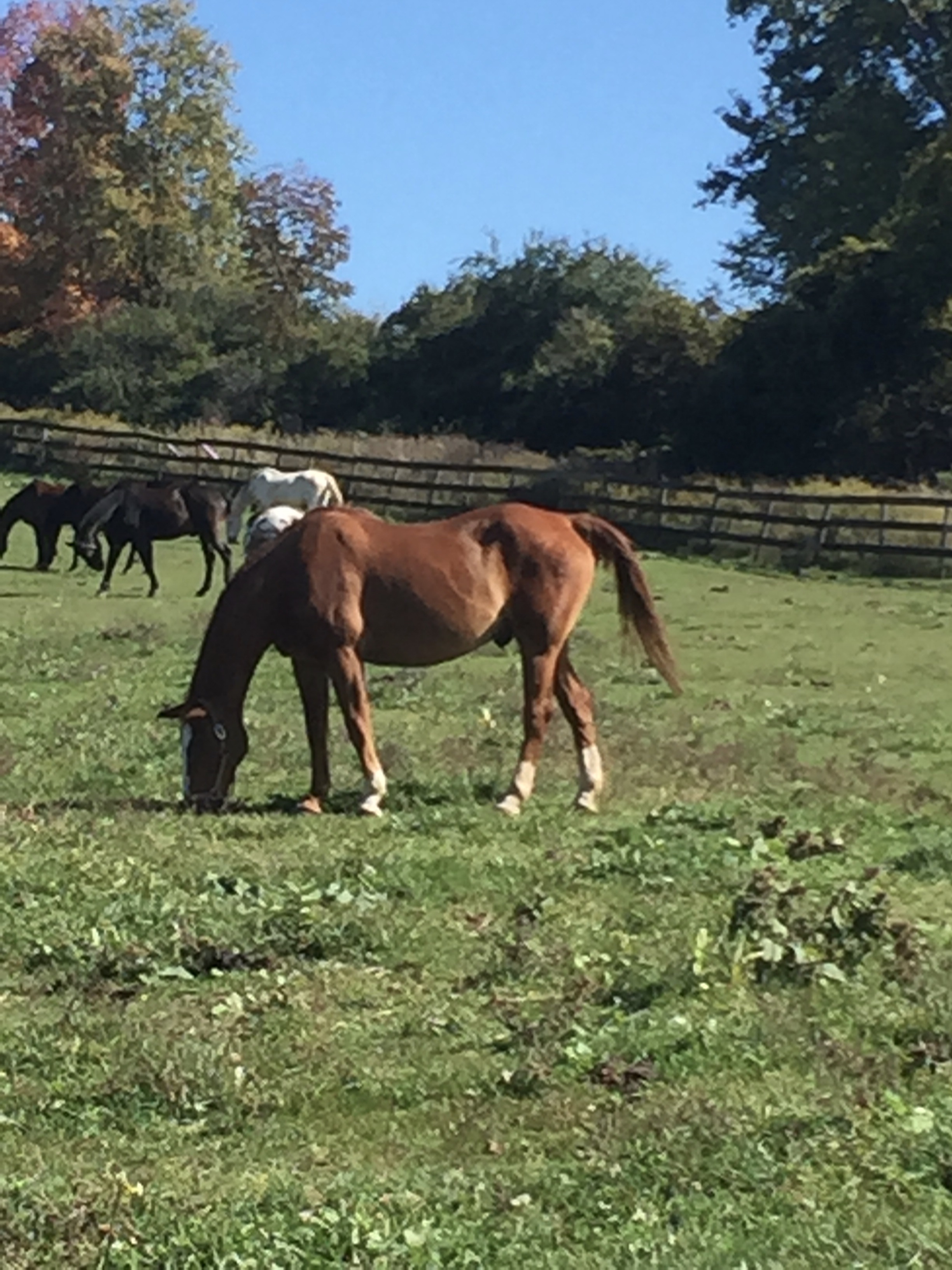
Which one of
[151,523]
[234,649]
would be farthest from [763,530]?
[234,649]

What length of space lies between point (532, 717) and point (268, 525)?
39.6ft

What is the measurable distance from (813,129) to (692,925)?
5782cm

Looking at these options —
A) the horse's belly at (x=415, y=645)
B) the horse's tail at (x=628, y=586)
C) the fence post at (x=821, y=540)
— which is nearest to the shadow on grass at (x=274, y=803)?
the horse's belly at (x=415, y=645)

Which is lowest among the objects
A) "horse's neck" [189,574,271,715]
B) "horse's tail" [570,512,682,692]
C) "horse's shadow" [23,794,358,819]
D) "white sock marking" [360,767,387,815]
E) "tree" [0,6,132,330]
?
"horse's shadow" [23,794,358,819]

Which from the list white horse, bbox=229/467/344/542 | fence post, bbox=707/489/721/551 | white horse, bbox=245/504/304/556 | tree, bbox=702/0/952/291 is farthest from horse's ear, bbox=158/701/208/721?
tree, bbox=702/0/952/291

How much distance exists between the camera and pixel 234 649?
10.1 metres

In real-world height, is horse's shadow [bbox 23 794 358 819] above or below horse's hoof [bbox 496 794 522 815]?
below

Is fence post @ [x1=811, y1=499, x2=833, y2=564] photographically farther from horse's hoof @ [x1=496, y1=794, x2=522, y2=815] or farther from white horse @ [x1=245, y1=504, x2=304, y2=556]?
horse's hoof @ [x1=496, y1=794, x2=522, y2=815]

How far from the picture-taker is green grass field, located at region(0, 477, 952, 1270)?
14.1 ft

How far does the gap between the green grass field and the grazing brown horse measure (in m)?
0.39

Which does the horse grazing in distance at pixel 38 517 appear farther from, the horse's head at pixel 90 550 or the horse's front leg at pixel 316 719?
the horse's front leg at pixel 316 719

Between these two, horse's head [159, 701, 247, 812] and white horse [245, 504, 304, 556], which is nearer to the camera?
horse's head [159, 701, 247, 812]

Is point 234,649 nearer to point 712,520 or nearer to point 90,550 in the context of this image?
point 90,550

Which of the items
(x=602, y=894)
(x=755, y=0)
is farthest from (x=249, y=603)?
(x=755, y=0)
